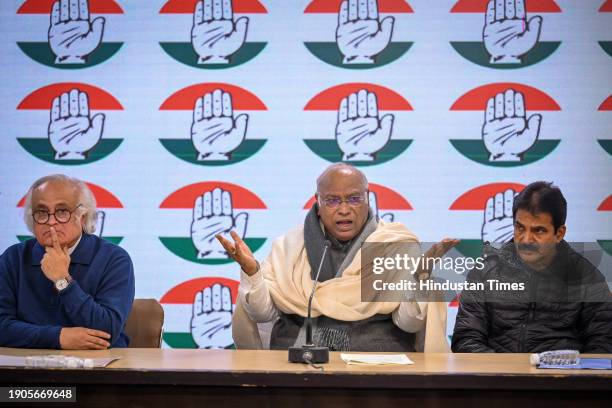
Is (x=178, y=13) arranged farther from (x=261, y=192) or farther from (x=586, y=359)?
(x=586, y=359)

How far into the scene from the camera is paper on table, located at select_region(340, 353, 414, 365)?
2.71 m

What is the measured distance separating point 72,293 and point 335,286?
46.8 inches

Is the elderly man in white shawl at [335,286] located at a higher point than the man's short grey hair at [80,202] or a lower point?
lower

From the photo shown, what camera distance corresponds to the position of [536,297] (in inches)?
135

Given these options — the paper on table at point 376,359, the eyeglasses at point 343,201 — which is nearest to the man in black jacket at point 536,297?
the paper on table at point 376,359

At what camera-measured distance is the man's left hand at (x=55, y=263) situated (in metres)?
3.33

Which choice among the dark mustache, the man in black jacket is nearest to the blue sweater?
the man in black jacket

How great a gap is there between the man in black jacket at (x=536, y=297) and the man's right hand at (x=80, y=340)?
149 cm

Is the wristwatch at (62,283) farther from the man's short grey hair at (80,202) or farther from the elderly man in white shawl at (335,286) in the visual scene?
the elderly man in white shawl at (335,286)

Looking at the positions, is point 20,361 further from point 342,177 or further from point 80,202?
point 342,177

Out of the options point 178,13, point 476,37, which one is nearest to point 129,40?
point 178,13

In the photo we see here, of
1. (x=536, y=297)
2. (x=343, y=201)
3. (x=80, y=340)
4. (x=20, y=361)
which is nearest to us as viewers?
(x=20, y=361)

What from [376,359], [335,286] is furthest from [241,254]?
[376,359]

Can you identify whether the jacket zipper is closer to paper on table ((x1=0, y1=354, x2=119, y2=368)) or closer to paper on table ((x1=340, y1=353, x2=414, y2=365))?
paper on table ((x1=340, y1=353, x2=414, y2=365))
